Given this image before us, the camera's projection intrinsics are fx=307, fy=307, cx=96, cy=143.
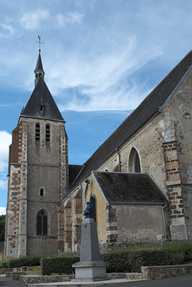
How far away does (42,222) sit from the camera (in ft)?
84.8

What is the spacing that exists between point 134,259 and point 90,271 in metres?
1.63

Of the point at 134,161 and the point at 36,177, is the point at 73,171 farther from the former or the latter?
the point at 134,161

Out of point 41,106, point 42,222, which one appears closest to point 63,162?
point 42,222

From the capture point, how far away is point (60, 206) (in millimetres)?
26828

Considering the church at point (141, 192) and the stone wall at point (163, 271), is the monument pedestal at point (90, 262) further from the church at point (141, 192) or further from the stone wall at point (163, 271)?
the church at point (141, 192)

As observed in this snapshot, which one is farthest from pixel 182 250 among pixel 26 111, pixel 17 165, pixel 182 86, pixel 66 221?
pixel 26 111

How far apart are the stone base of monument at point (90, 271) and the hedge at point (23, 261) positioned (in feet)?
47.7

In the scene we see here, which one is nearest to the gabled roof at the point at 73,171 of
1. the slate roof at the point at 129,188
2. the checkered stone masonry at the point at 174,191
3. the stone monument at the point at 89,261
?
the slate roof at the point at 129,188

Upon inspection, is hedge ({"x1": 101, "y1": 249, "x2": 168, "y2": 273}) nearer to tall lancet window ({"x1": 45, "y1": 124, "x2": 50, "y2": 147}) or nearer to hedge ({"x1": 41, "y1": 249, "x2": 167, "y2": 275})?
hedge ({"x1": 41, "y1": 249, "x2": 167, "y2": 275})

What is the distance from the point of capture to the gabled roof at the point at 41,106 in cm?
2925

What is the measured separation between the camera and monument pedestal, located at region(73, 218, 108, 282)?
892cm

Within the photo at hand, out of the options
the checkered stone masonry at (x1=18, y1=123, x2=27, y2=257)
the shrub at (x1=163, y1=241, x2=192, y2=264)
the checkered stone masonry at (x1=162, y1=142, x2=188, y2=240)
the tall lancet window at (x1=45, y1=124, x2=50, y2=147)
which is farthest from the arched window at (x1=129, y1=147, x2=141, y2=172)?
the tall lancet window at (x1=45, y1=124, x2=50, y2=147)

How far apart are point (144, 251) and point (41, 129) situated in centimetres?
2109

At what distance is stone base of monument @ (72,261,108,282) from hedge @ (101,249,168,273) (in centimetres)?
114
